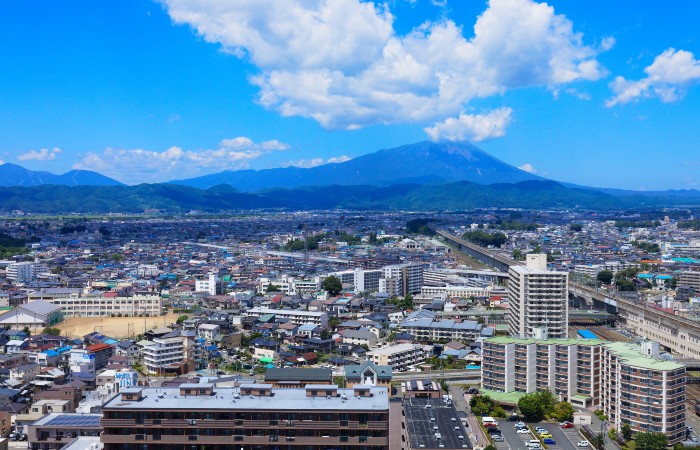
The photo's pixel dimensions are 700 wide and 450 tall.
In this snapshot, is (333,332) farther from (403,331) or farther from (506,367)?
(506,367)

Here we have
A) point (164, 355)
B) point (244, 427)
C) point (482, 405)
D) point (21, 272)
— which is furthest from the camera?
point (21, 272)

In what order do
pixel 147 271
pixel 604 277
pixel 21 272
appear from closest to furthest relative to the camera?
pixel 604 277 < pixel 21 272 < pixel 147 271

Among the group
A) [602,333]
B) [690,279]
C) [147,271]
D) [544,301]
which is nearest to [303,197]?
[147,271]

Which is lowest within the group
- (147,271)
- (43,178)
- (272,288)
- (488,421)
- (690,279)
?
(488,421)

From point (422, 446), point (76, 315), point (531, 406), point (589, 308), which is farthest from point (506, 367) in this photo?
point (76, 315)

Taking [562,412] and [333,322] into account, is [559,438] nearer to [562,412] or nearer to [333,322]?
[562,412]

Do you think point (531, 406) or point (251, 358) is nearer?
point (531, 406)

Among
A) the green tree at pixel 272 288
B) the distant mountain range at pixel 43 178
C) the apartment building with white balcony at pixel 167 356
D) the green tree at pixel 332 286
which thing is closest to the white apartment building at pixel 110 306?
the green tree at pixel 272 288
